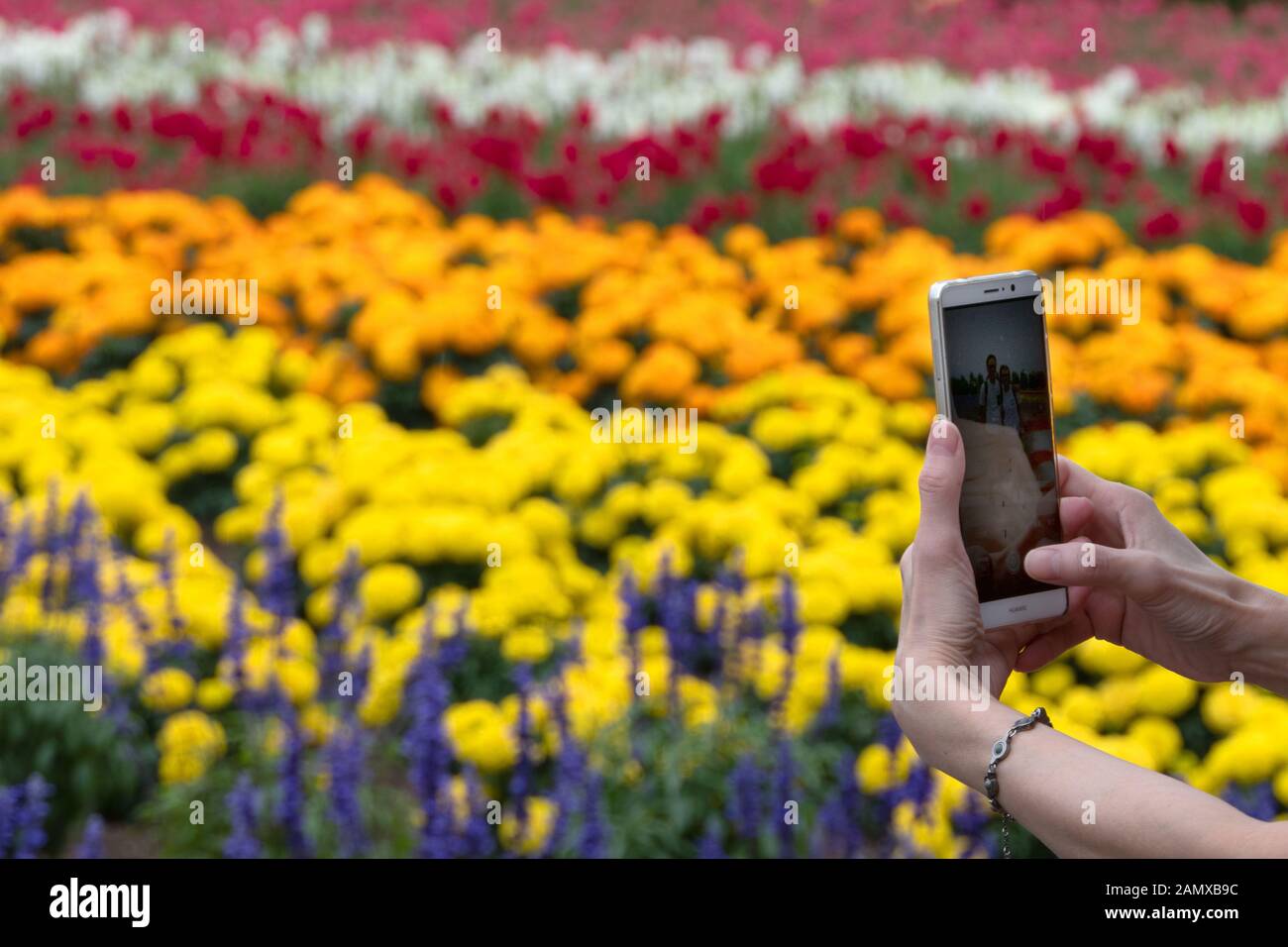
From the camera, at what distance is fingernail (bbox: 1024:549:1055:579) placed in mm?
1459

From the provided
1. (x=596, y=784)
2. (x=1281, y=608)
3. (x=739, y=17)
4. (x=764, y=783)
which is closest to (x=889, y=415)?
(x=764, y=783)

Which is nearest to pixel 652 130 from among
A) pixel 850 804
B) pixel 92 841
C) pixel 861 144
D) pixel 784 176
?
pixel 861 144

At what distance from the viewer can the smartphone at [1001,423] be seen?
5.11 feet

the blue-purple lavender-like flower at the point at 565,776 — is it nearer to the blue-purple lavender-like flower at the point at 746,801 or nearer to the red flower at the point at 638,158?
the blue-purple lavender-like flower at the point at 746,801

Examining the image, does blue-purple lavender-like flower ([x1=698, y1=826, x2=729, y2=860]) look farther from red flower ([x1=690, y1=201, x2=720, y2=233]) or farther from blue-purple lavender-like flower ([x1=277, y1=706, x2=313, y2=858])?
red flower ([x1=690, y1=201, x2=720, y2=233])

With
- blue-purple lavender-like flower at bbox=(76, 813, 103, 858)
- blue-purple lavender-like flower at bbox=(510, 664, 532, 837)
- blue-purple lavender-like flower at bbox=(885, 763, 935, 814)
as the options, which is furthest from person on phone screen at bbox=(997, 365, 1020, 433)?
blue-purple lavender-like flower at bbox=(76, 813, 103, 858)

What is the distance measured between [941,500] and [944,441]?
0.20ft

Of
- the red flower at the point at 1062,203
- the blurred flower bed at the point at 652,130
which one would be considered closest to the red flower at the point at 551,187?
the blurred flower bed at the point at 652,130

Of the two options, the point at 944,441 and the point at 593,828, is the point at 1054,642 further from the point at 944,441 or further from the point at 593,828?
the point at 593,828

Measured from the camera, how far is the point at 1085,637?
1.70 meters

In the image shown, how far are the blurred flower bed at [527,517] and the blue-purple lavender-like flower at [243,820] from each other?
0.4 inches

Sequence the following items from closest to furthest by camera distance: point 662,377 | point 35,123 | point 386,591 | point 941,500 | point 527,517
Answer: point 941,500, point 386,591, point 527,517, point 662,377, point 35,123

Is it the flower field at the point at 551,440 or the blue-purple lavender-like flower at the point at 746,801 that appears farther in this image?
the flower field at the point at 551,440

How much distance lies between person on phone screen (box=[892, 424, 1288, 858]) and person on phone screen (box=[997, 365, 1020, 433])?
0.34 ft
